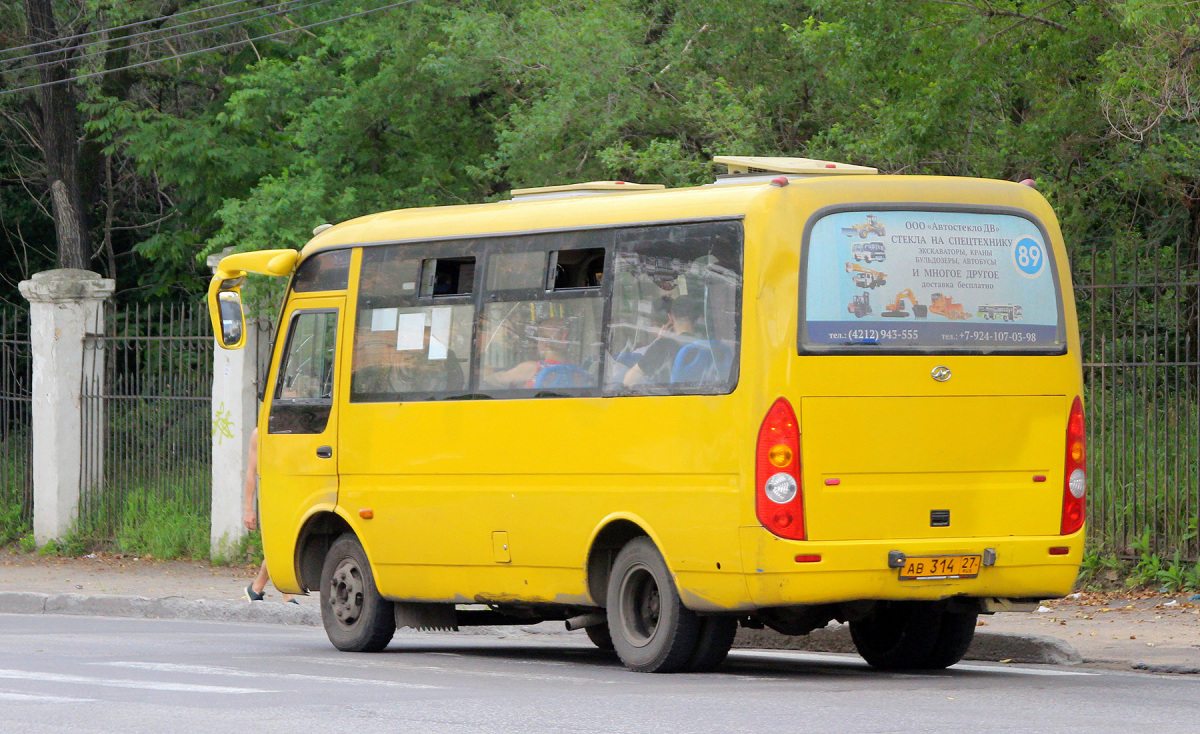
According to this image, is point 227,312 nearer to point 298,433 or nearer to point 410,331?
point 298,433

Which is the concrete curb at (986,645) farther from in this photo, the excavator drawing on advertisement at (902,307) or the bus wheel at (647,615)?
the excavator drawing on advertisement at (902,307)

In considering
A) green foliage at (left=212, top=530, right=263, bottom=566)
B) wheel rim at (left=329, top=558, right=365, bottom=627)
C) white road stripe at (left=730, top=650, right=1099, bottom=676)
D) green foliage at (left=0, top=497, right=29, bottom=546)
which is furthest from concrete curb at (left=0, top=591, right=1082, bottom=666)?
green foliage at (left=0, top=497, right=29, bottom=546)

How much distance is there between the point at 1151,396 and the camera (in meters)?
13.7

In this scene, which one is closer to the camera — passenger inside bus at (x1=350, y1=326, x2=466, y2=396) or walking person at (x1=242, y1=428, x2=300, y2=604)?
passenger inside bus at (x1=350, y1=326, x2=466, y2=396)

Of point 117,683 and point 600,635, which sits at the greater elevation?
point 117,683

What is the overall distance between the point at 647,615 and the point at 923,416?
1.99 metres

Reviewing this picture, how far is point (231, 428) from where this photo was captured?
714 inches

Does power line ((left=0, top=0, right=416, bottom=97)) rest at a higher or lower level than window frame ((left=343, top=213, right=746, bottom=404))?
higher

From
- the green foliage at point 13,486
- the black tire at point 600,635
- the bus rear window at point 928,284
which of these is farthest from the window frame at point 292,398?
the green foliage at point 13,486

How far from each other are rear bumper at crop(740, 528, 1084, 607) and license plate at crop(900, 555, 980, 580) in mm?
28

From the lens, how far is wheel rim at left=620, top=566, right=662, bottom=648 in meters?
9.64

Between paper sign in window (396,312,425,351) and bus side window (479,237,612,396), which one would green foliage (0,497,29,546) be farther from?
bus side window (479,237,612,396)

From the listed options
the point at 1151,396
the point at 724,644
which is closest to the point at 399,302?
the point at 724,644

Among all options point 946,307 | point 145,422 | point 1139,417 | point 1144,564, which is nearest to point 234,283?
point 946,307
